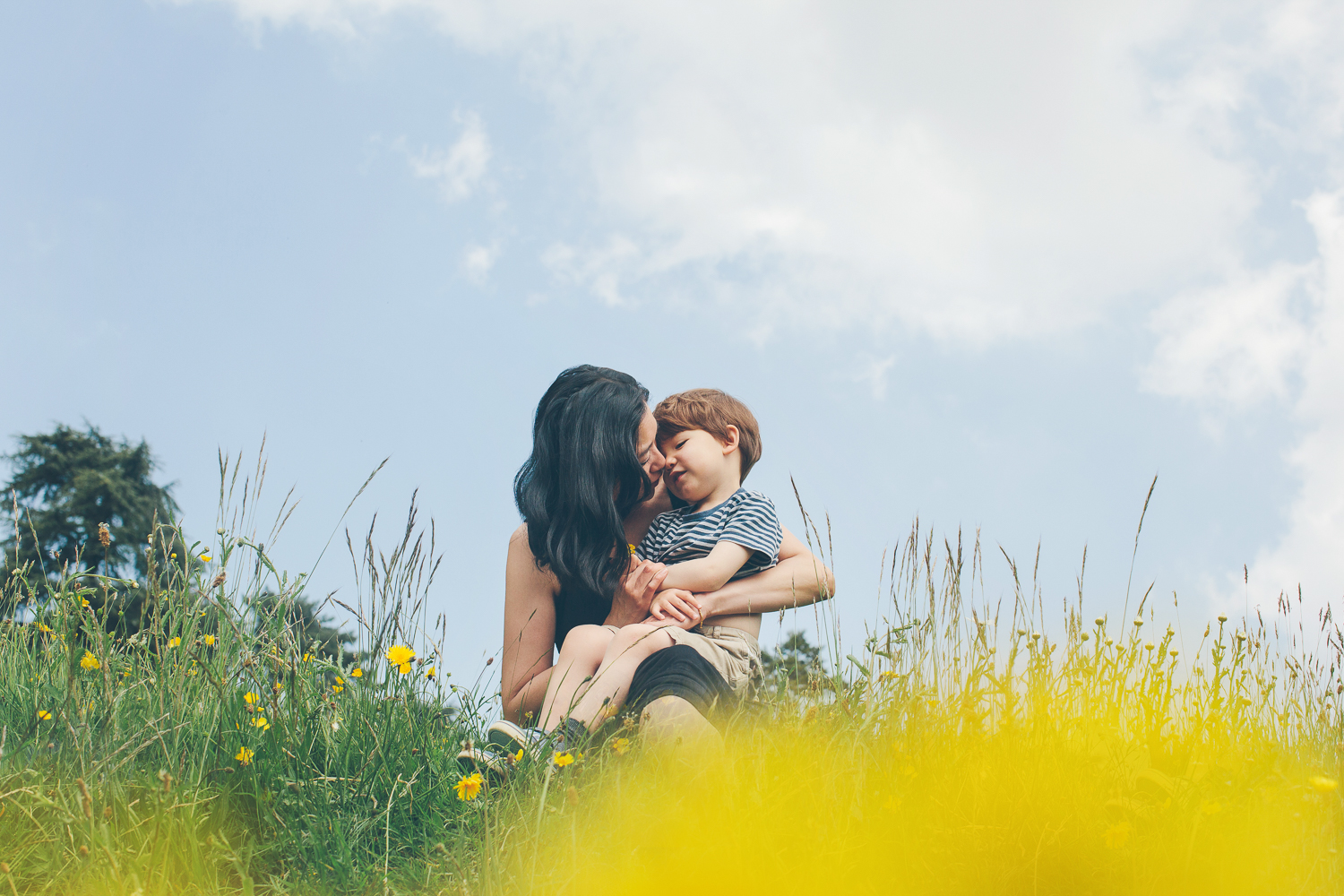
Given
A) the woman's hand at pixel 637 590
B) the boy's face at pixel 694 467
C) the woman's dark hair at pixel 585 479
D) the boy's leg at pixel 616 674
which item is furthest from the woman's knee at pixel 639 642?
the boy's face at pixel 694 467

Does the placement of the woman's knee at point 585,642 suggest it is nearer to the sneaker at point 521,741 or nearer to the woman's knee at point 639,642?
the woman's knee at point 639,642

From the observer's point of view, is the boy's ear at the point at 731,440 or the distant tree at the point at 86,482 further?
the distant tree at the point at 86,482

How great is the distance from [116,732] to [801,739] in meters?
1.90

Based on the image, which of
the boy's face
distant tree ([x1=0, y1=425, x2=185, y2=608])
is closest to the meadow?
the boy's face

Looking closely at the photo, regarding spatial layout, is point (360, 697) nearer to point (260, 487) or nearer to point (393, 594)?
point (393, 594)

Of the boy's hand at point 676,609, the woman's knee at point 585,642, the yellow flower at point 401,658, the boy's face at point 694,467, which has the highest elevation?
the boy's face at point 694,467

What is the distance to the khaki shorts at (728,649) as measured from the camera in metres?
2.79

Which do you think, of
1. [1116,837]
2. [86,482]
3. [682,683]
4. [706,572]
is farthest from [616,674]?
[86,482]

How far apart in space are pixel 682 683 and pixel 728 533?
0.94 m

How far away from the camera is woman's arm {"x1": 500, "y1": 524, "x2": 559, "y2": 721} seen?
3117mm

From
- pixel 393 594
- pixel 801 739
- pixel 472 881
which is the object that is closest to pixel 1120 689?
pixel 801 739

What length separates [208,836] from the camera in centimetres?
206

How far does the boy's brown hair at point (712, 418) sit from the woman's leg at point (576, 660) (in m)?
1.09

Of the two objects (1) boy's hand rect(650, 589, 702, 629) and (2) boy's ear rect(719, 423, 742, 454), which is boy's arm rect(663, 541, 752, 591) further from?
(2) boy's ear rect(719, 423, 742, 454)
